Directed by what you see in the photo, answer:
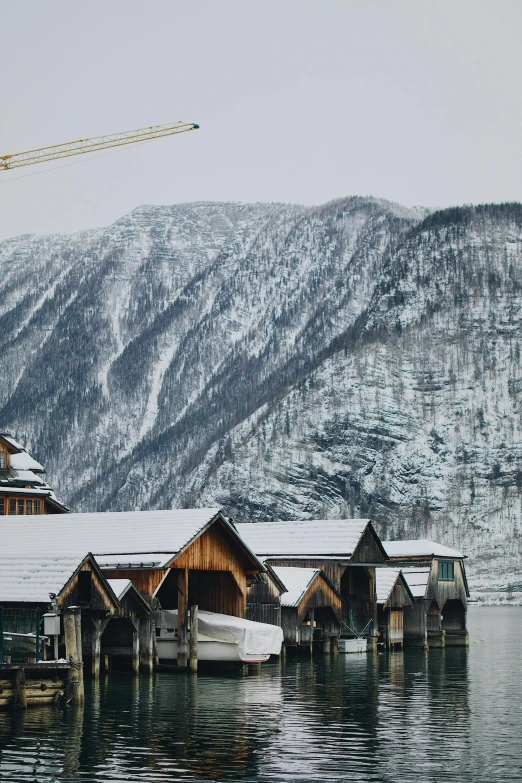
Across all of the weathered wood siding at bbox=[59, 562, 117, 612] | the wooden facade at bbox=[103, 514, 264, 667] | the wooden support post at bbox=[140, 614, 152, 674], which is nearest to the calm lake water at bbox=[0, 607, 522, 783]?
the wooden support post at bbox=[140, 614, 152, 674]

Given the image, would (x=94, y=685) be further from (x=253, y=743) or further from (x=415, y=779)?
(x=415, y=779)

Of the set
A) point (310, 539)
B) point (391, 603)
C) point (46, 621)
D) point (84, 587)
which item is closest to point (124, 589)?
point (84, 587)

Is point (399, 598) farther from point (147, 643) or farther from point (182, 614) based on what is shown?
Answer: point (147, 643)

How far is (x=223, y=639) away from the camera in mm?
64938

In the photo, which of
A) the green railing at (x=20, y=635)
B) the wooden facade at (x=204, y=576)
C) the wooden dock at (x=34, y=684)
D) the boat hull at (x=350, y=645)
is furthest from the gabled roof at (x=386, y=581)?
the wooden dock at (x=34, y=684)

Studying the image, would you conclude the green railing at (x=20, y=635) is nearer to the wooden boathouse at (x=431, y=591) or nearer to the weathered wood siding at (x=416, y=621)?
the wooden boathouse at (x=431, y=591)

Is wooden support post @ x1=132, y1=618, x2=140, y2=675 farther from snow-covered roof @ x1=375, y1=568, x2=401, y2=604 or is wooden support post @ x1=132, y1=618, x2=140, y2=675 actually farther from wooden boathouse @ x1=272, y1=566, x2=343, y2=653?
snow-covered roof @ x1=375, y1=568, x2=401, y2=604

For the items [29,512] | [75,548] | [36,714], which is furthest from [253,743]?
[29,512]

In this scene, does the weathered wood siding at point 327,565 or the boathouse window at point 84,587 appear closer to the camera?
the boathouse window at point 84,587

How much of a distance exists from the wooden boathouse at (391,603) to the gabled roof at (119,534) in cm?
2338

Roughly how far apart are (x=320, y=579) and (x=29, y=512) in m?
27.2

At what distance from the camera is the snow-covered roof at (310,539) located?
278ft

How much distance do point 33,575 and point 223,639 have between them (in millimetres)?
13936

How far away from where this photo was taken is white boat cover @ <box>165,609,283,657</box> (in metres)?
64.4
